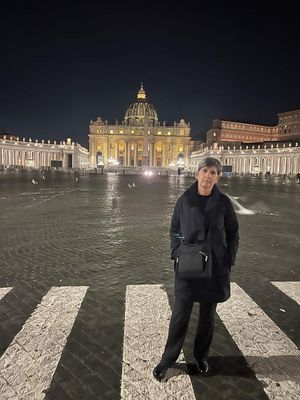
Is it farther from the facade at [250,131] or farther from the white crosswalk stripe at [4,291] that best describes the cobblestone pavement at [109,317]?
the facade at [250,131]

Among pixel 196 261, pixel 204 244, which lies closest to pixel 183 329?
pixel 196 261

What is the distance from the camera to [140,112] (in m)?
150

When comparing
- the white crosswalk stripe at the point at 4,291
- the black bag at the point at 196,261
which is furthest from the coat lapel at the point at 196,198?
the white crosswalk stripe at the point at 4,291

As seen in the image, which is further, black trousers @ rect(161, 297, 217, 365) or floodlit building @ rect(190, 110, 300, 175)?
floodlit building @ rect(190, 110, 300, 175)

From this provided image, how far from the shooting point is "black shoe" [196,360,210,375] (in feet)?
10.4

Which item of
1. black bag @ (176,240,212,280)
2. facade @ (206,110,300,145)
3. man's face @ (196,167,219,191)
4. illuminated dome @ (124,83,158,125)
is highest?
illuminated dome @ (124,83,158,125)

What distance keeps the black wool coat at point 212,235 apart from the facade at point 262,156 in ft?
248

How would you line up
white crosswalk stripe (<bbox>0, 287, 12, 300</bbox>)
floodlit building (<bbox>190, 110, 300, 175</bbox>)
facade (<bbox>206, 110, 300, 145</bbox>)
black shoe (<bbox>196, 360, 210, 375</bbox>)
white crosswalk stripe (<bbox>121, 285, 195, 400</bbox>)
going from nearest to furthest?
1. white crosswalk stripe (<bbox>121, 285, 195, 400</bbox>)
2. black shoe (<bbox>196, 360, 210, 375</bbox>)
3. white crosswalk stripe (<bbox>0, 287, 12, 300</bbox>)
4. floodlit building (<bbox>190, 110, 300, 175</bbox>)
5. facade (<bbox>206, 110, 300, 145</bbox>)

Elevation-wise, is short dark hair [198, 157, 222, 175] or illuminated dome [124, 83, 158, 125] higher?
illuminated dome [124, 83, 158, 125]

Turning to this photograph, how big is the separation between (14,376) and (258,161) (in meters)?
102

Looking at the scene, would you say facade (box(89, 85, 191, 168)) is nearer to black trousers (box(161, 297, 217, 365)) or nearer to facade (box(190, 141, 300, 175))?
facade (box(190, 141, 300, 175))

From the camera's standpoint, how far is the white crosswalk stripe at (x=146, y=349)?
114 inches

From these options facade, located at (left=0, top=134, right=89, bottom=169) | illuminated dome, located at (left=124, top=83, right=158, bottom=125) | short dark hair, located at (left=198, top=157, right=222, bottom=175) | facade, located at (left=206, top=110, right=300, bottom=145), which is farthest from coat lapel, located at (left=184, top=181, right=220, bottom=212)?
illuminated dome, located at (left=124, top=83, right=158, bottom=125)

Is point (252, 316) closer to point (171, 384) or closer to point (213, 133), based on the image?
point (171, 384)
